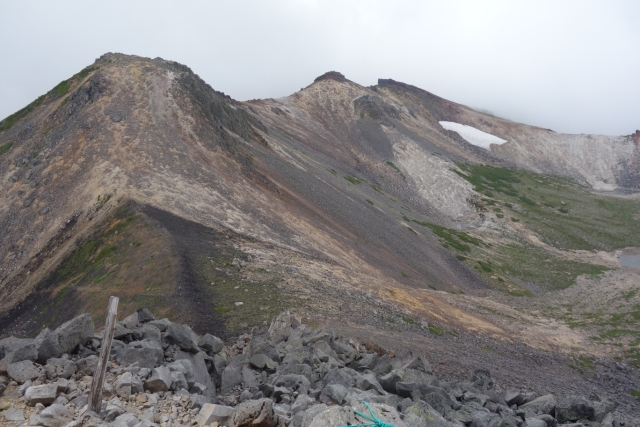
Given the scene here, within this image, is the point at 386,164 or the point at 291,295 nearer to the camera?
the point at 291,295

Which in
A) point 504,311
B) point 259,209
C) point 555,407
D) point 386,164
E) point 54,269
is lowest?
point 504,311

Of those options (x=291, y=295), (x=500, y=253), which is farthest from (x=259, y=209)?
(x=500, y=253)

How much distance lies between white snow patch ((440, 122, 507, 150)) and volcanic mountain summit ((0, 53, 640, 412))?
1688 inches

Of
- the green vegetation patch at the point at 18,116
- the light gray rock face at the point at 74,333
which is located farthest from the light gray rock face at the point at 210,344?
the green vegetation patch at the point at 18,116

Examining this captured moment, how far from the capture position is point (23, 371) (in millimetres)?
11562

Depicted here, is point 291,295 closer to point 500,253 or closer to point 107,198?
point 107,198

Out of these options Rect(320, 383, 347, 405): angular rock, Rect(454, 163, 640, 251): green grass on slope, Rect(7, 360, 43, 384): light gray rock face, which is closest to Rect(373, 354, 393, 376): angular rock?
Rect(320, 383, 347, 405): angular rock

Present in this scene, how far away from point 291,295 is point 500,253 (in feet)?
171

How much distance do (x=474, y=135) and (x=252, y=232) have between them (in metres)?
121

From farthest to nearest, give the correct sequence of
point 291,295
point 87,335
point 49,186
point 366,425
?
1. point 49,186
2. point 291,295
3. point 87,335
4. point 366,425

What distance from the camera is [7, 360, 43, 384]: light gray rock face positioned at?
1141cm

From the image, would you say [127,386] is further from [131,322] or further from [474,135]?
[474,135]

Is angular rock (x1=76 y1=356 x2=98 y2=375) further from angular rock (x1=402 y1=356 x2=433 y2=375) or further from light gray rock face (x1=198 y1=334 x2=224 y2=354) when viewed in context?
angular rock (x1=402 y1=356 x2=433 y2=375)

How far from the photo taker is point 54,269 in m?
32.2
